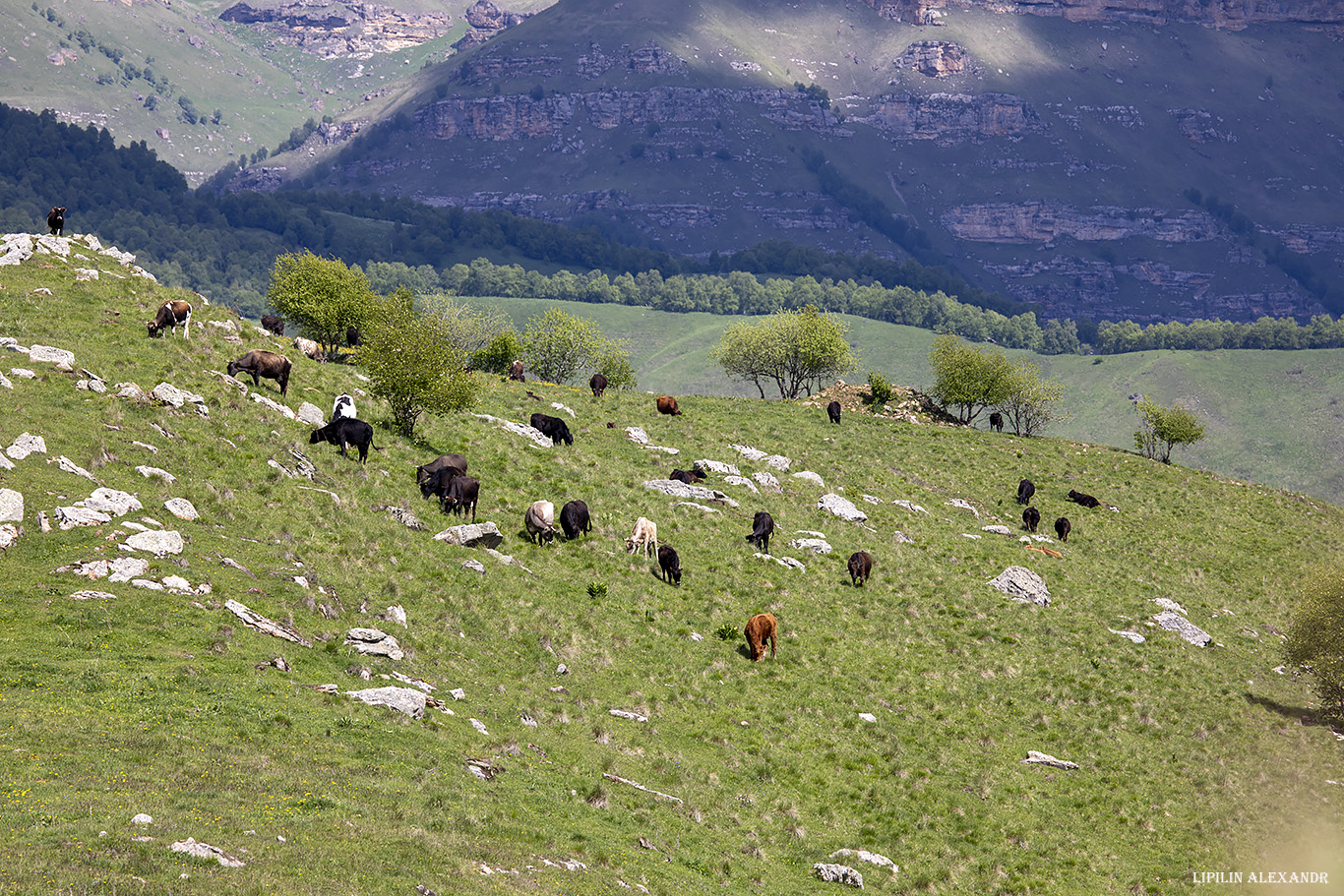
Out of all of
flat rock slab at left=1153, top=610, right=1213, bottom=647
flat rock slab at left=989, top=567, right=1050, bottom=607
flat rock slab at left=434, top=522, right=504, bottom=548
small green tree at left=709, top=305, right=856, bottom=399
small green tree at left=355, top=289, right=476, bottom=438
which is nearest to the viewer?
flat rock slab at left=434, top=522, right=504, bottom=548

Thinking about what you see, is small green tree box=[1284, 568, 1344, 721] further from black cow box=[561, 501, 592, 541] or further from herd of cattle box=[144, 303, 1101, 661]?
black cow box=[561, 501, 592, 541]

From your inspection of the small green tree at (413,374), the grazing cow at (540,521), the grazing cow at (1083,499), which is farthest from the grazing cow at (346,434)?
the grazing cow at (1083,499)

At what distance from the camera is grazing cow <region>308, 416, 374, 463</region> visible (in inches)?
1394

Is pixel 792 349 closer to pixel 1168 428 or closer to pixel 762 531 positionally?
pixel 1168 428

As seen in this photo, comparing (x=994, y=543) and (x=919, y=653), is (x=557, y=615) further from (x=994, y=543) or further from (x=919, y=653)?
(x=994, y=543)

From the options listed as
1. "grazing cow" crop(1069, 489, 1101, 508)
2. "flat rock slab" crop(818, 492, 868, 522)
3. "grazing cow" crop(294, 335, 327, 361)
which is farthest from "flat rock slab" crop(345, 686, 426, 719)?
"grazing cow" crop(1069, 489, 1101, 508)

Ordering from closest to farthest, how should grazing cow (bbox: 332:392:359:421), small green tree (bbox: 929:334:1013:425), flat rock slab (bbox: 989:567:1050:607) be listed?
grazing cow (bbox: 332:392:359:421)
flat rock slab (bbox: 989:567:1050:607)
small green tree (bbox: 929:334:1013:425)

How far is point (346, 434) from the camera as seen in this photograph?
116 ft

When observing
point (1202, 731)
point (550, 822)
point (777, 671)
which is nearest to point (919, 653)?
point (777, 671)

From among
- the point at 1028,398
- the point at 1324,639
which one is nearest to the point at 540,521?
the point at 1324,639

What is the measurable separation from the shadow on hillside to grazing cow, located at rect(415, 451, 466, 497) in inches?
1224

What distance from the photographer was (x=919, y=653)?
114ft

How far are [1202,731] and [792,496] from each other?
2282 centimetres

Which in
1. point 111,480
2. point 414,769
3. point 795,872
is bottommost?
point 795,872
